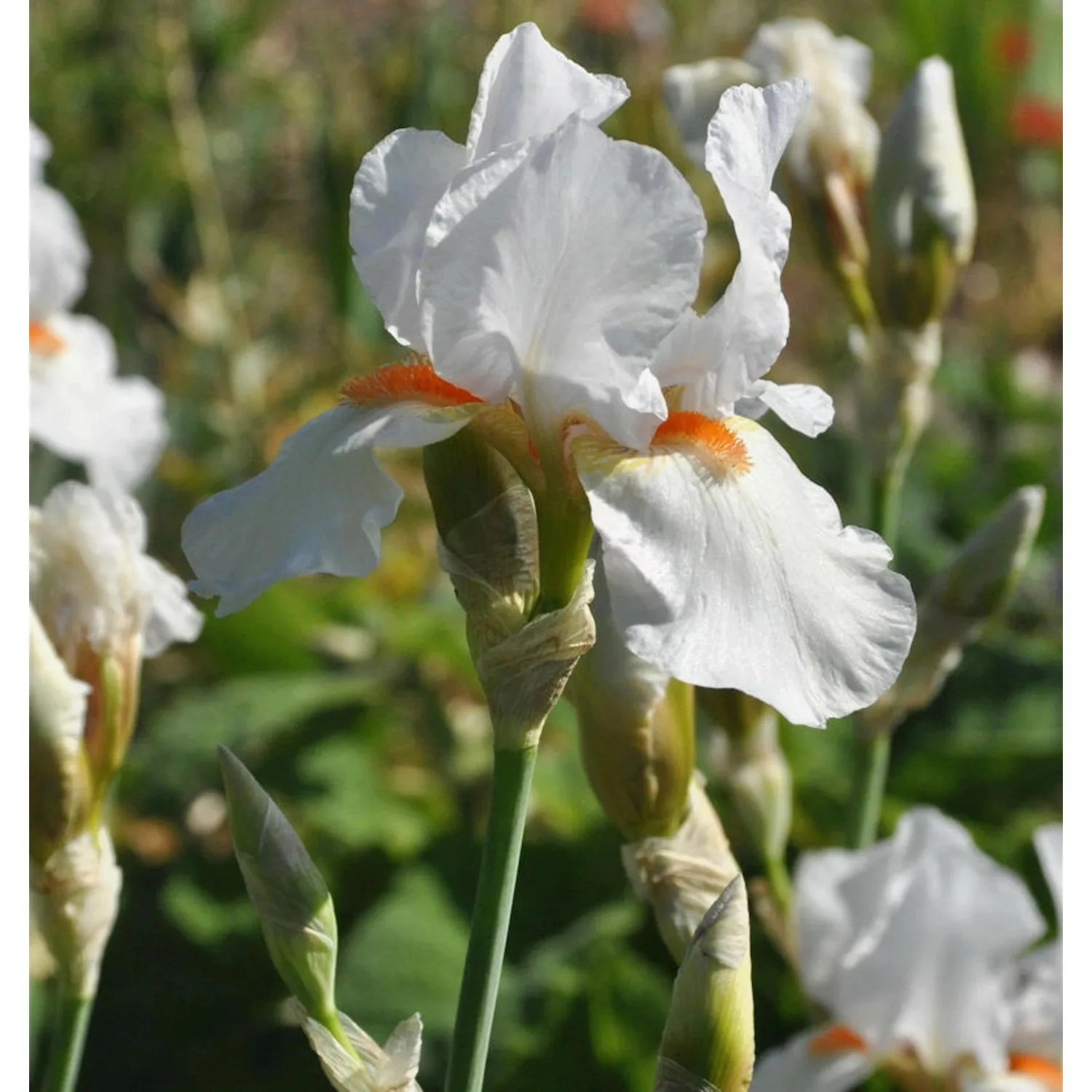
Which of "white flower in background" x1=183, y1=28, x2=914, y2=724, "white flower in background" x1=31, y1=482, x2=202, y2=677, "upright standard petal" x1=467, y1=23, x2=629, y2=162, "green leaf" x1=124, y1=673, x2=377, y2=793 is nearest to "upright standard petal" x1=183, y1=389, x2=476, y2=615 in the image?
→ "white flower in background" x1=183, y1=28, x2=914, y2=724

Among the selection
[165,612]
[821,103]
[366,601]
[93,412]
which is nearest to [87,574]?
[165,612]

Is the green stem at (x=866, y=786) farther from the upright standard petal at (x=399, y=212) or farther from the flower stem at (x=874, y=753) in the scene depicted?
the upright standard petal at (x=399, y=212)

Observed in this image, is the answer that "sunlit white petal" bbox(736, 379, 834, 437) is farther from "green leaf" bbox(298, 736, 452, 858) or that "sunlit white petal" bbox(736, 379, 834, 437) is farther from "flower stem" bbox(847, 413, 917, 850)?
"green leaf" bbox(298, 736, 452, 858)

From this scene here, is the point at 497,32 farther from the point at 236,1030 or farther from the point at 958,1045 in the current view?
the point at 958,1045
